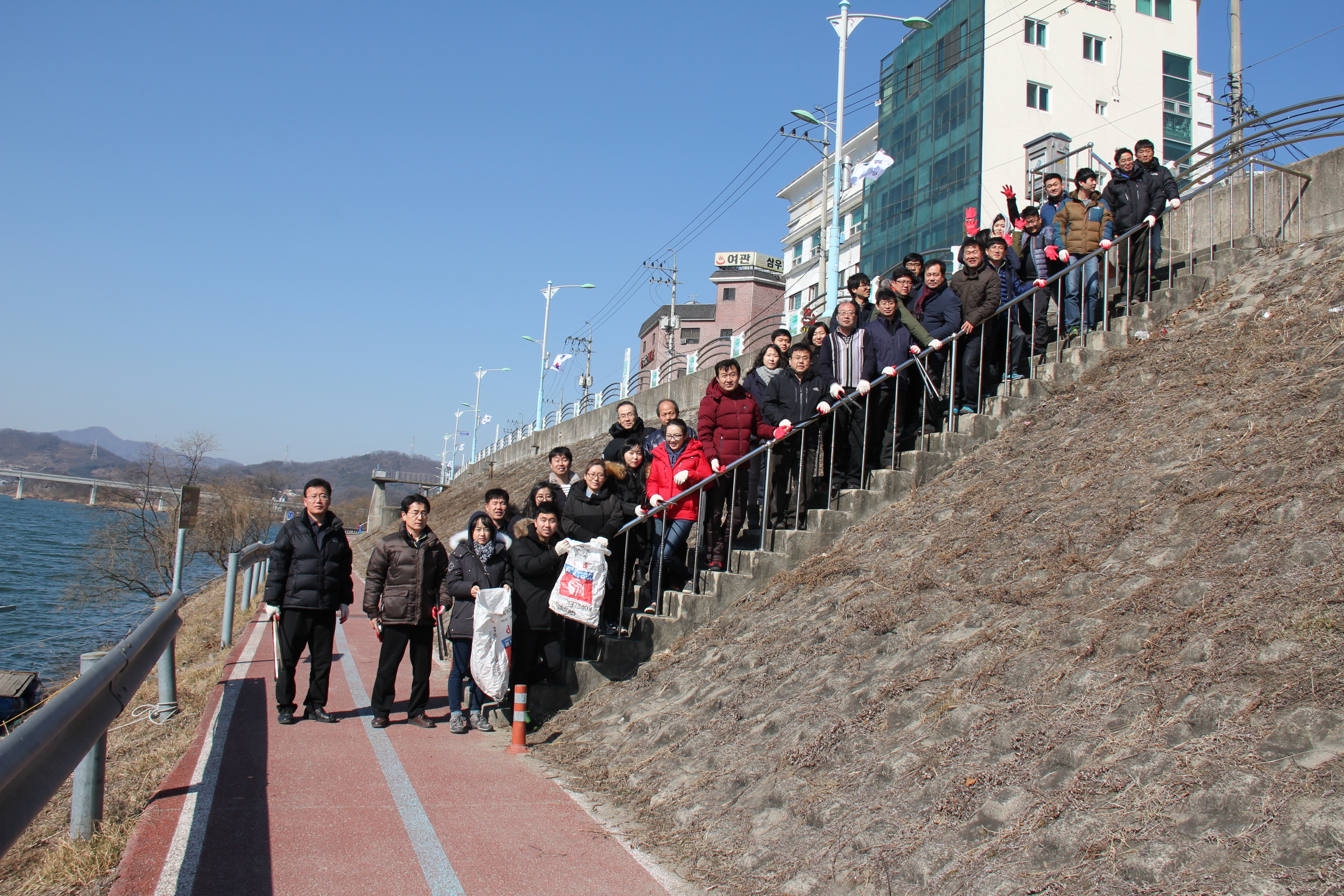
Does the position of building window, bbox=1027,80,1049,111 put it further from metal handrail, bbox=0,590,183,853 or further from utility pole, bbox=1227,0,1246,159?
metal handrail, bbox=0,590,183,853

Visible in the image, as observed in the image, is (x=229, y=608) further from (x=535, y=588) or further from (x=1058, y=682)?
(x=1058, y=682)

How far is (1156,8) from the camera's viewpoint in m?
47.7

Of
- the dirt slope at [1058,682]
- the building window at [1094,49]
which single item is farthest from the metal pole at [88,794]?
the building window at [1094,49]

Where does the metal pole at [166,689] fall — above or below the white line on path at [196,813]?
above

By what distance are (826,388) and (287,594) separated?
538cm

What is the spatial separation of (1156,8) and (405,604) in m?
53.8

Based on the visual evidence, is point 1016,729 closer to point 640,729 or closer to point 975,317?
point 640,729

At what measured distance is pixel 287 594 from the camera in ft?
25.0

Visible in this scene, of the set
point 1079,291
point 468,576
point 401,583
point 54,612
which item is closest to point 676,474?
point 468,576

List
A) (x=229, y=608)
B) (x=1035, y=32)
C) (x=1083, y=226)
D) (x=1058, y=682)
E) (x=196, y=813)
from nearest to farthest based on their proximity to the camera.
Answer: (x=1058, y=682) < (x=196, y=813) < (x=1083, y=226) < (x=229, y=608) < (x=1035, y=32)

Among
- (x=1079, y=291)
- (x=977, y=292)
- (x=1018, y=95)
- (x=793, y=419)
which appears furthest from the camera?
(x=1018, y=95)

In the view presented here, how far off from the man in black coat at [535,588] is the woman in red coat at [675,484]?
45.9 inches

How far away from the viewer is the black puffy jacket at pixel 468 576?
301 inches

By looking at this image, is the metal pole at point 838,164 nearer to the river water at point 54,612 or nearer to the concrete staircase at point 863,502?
the concrete staircase at point 863,502
